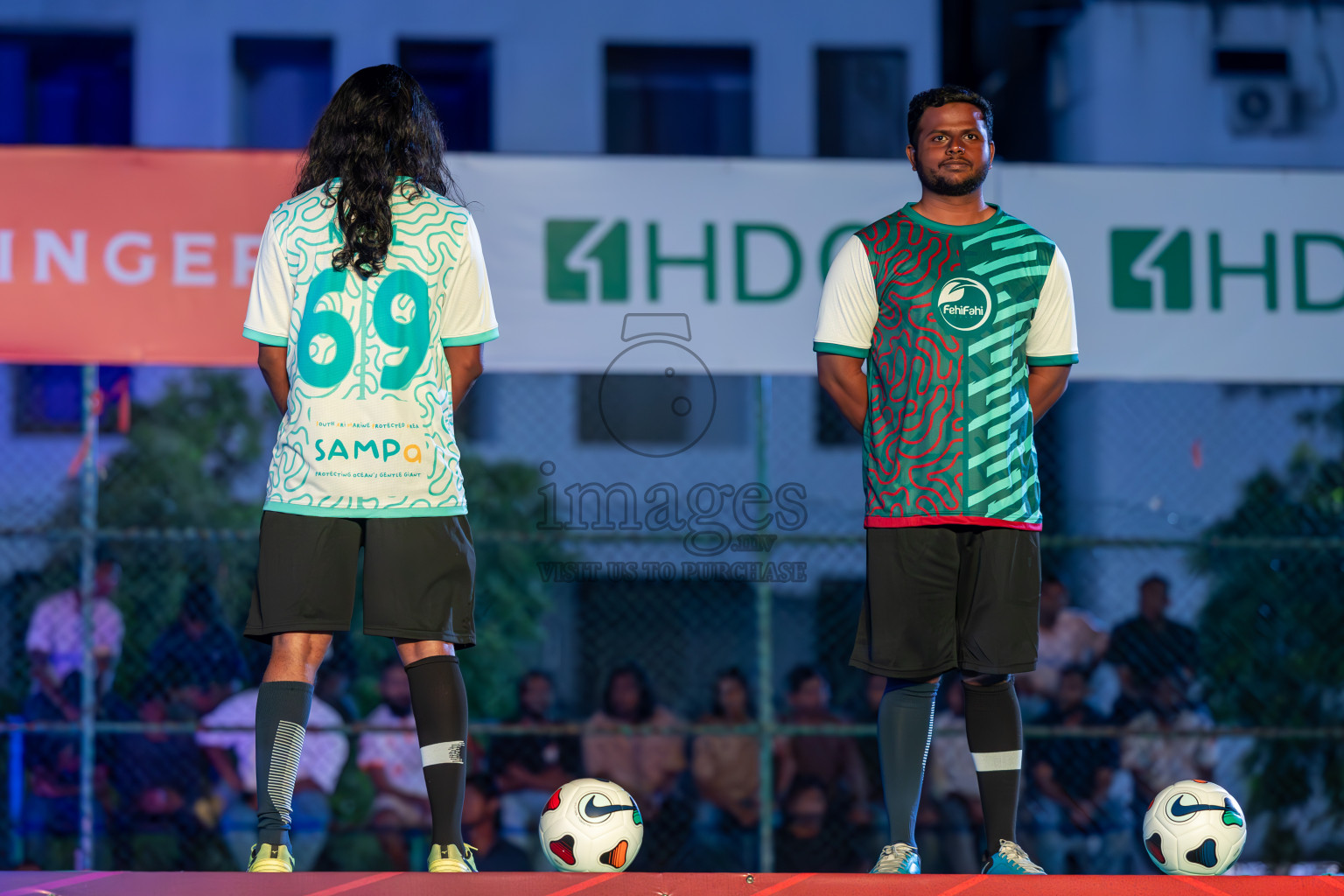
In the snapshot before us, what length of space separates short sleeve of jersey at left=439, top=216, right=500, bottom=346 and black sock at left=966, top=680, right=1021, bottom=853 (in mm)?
1175

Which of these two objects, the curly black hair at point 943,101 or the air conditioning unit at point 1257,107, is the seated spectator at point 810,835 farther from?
the air conditioning unit at point 1257,107

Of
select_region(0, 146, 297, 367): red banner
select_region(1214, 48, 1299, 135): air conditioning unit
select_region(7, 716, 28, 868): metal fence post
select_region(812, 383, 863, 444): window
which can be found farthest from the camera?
select_region(1214, 48, 1299, 135): air conditioning unit

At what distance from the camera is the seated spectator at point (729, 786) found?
5.76m

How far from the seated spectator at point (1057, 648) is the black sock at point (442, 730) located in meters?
3.78

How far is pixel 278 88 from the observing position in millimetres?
10078

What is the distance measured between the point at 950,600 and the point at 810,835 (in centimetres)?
324

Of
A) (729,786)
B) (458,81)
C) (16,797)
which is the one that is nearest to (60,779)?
(16,797)

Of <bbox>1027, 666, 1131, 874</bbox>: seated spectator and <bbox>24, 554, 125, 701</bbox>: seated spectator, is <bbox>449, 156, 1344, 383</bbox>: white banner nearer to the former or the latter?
<bbox>1027, 666, 1131, 874</bbox>: seated spectator

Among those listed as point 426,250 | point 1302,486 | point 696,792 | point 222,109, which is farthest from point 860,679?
point 222,109

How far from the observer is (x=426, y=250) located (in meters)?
2.53

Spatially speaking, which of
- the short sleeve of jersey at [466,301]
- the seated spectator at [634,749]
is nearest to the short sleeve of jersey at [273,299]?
the short sleeve of jersey at [466,301]

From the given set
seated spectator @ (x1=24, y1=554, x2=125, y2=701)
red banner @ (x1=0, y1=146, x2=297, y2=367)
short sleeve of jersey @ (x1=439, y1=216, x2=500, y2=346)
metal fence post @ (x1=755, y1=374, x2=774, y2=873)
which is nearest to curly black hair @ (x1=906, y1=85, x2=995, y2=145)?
short sleeve of jersey @ (x1=439, y1=216, x2=500, y2=346)

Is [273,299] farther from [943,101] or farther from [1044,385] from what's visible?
[1044,385]

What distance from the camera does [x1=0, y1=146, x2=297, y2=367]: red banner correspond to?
4598 mm
